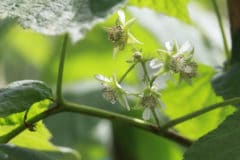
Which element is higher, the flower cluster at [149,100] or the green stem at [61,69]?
the green stem at [61,69]

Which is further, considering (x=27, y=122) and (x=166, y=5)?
(x=166, y=5)

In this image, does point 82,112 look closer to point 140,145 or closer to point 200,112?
point 200,112

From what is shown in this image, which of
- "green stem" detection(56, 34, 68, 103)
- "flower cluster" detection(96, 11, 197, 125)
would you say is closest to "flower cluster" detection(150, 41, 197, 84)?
"flower cluster" detection(96, 11, 197, 125)

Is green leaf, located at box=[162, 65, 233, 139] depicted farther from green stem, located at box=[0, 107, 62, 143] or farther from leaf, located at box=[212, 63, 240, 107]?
green stem, located at box=[0, 107, 62, 143]

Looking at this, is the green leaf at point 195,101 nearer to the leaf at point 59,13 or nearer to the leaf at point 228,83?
the leaf at point 228,83

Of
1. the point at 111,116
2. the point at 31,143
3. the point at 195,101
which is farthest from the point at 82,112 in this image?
the point at 195,101

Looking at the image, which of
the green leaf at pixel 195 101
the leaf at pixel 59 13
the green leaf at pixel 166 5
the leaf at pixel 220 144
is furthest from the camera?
the green leaf at pixel 195 101

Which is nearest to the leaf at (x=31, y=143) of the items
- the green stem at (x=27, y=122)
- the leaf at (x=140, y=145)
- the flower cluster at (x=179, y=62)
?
the green stem at (x=27, y=122)
